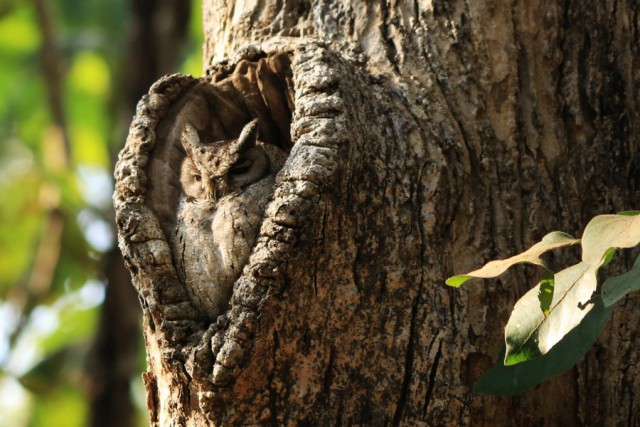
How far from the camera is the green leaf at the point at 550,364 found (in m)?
1.58

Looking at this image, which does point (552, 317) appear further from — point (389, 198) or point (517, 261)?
point (389, 198)

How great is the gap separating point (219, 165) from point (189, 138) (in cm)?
12

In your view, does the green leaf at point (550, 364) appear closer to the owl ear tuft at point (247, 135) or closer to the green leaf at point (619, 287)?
the green leaf at point (619, 287)

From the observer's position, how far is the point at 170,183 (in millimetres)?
2119

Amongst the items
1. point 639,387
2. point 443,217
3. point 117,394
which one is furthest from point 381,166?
point 117,394

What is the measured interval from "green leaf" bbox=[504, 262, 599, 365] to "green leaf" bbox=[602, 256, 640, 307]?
26mm

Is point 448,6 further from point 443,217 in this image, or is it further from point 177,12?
point 177,12

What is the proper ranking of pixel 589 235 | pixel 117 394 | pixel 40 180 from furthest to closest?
pixel 40 180 < pixel 117 394 < pixel 589 235

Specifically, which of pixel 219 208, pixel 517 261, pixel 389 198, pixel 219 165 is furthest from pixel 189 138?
pixel 517 261

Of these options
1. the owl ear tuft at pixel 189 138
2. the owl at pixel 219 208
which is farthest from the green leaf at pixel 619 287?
the owl ear tuft at pixel 189 138

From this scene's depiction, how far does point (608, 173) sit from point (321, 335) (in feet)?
2.64

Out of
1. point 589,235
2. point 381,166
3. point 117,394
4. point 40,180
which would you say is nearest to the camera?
point 589,235

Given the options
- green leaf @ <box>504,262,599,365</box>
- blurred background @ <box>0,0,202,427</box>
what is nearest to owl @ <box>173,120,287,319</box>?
green leaf @ <box>504,262,599,365</box>

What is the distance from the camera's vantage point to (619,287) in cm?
152
